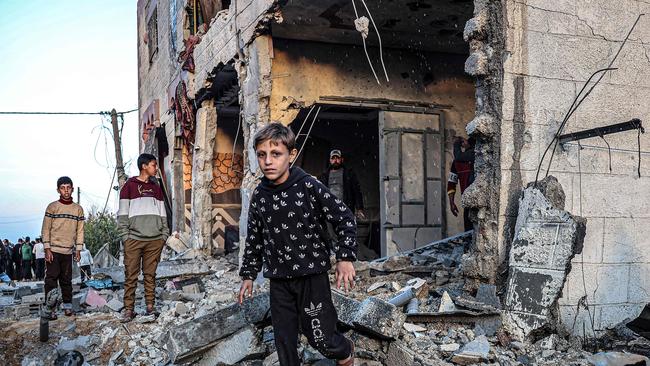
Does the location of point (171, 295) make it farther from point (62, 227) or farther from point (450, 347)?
point (450, 347)

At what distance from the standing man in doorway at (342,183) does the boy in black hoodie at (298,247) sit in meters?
5.36

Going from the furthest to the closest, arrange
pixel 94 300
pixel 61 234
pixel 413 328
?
pixel 94 300, pixel 61 234, pixel 413 328

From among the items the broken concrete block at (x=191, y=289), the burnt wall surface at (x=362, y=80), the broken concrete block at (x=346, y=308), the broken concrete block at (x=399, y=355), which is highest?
the burnt wall surface at (x=362, y=80)

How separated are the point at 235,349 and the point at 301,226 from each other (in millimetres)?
1299

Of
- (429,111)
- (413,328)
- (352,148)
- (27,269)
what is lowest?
(27,269)

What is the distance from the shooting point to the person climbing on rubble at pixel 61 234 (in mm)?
6793

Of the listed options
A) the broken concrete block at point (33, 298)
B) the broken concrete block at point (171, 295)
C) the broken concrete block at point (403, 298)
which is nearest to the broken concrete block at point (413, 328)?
the broken concrete block at point (403, 298)

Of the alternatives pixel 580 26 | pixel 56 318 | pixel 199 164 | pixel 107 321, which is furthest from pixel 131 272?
pixel 199 164

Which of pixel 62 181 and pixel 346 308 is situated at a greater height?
pixel 62 181

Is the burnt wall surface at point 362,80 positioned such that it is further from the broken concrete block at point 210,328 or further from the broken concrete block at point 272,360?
the broken concrete block at point 272,360

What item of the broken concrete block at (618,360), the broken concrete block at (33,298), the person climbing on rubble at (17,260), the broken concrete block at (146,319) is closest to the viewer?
the broken concrete block at (618,360)

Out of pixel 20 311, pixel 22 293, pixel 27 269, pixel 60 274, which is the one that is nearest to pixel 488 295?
pixel 60 274

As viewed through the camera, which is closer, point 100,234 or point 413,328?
point 413,328

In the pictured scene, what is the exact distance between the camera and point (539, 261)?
457 centimetres
